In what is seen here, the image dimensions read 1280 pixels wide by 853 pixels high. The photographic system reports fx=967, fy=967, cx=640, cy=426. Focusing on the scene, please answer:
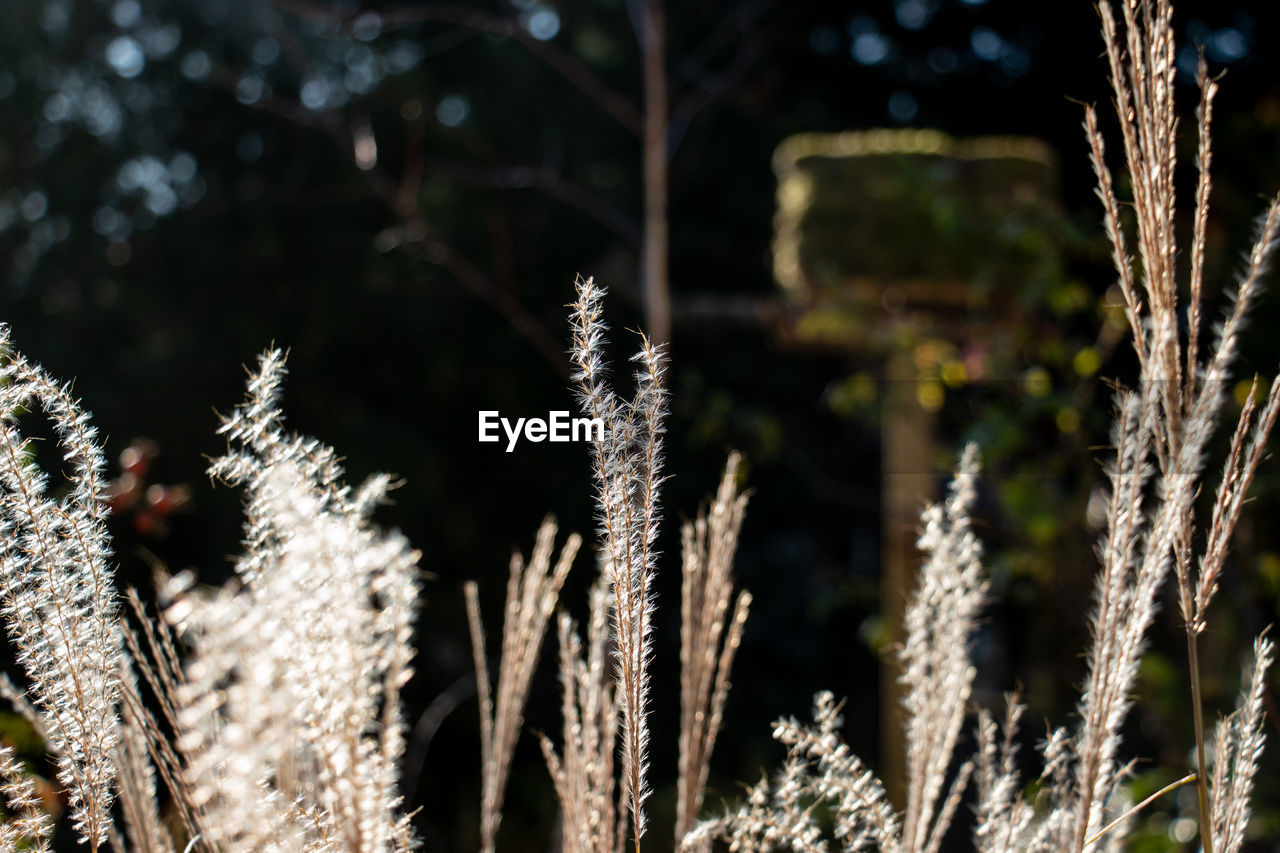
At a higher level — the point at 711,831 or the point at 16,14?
the point at 16,14

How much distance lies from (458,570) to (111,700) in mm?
4851

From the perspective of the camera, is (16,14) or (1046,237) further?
(16,14)

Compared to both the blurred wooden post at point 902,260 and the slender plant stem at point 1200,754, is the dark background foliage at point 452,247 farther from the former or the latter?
the slender plant stem at point 1200,754

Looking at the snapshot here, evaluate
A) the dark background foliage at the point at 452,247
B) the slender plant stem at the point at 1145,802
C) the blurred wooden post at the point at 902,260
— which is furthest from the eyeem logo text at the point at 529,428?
the dark background foliage at the point at 452,247

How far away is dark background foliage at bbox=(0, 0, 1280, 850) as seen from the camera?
14.9ft

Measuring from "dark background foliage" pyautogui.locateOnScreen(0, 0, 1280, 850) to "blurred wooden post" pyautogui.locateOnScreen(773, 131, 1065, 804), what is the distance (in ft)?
3.29

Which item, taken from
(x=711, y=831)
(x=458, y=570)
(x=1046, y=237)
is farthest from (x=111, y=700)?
(x=458, y=570)

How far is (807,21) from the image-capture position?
4.48 m

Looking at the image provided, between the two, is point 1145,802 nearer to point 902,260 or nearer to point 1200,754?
point 1200,754

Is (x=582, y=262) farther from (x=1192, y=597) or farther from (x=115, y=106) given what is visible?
(x=1192, y=597)

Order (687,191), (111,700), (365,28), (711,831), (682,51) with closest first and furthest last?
(111,700), (711,831), (365,28), (682,51), (687,191)

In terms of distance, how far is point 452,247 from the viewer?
5.09 m

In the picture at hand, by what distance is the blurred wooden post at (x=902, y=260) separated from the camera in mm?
2760

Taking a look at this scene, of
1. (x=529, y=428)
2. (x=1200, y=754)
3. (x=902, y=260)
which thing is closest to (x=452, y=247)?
(x=902, y=260)
